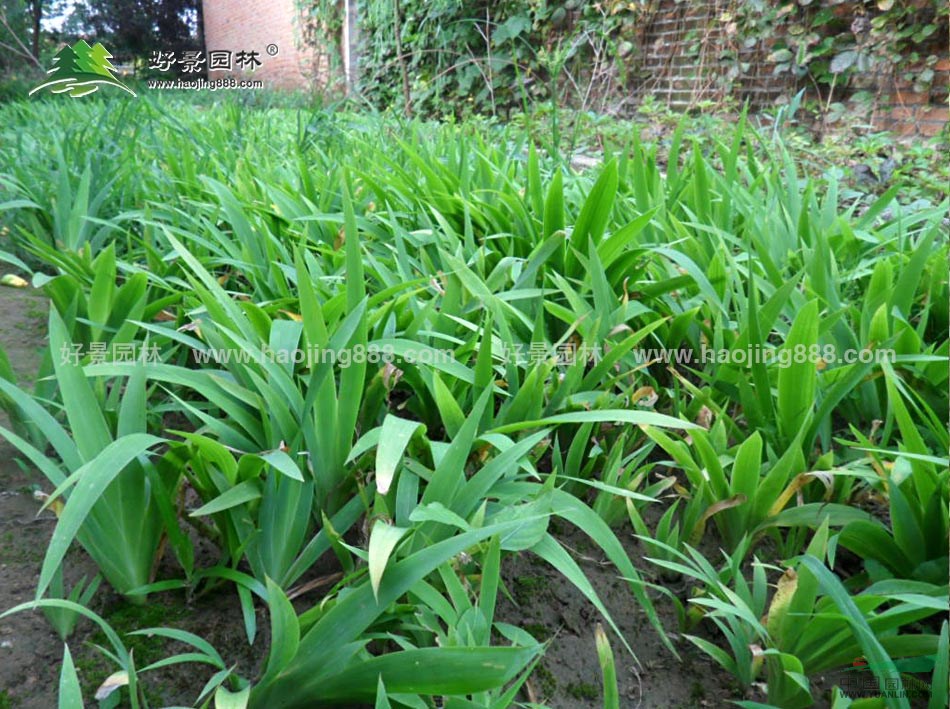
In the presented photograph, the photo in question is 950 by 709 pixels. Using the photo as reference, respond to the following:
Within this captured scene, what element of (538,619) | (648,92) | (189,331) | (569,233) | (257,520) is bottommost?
(538,619)

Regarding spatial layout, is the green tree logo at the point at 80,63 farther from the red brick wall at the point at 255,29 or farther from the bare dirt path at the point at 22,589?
the red brick wall at the point at 255,29

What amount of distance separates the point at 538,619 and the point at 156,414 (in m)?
0.71

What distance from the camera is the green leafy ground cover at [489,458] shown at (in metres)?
0.78

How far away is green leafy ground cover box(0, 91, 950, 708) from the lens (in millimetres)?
777

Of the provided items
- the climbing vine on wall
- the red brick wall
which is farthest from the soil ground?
the red brick wall

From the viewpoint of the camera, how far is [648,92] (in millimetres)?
6082

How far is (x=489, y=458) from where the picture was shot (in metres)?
1.07

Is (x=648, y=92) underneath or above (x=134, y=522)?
above

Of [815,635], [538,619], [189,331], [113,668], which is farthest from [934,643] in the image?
[189,331]

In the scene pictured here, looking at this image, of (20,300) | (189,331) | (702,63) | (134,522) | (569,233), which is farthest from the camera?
(702,63)

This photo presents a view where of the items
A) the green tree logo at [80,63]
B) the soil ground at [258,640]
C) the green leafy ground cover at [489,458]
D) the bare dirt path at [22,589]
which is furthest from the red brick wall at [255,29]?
the soil ground at [258,640]

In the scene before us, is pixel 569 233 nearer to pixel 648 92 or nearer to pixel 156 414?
pixel 156 414

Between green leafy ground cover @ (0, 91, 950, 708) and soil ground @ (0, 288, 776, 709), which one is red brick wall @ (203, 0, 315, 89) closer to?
green leafy ground cover @ (0, 91, 950, 708)

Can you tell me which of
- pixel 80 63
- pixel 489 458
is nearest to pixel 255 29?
pixel 80 63
